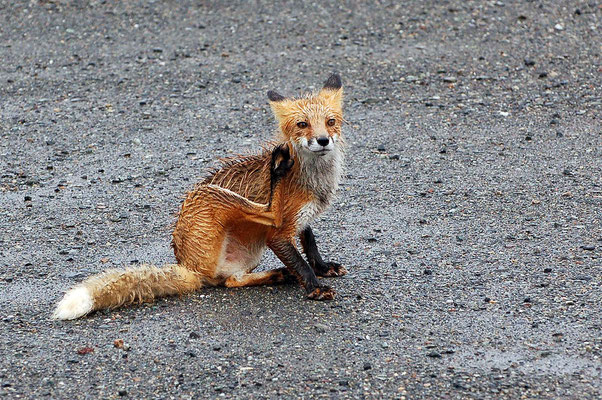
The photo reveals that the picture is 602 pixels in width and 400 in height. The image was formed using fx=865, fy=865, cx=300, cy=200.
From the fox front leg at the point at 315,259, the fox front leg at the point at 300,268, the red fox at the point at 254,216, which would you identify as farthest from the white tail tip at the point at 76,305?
the fox front leg at the point at 315,259

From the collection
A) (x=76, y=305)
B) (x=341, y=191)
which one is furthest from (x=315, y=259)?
(x=341, y=191)

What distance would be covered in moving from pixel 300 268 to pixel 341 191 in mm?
2397

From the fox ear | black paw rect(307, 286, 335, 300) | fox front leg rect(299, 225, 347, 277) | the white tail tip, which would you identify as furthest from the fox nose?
the white tail tip

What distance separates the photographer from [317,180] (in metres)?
6.12

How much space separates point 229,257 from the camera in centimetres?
631

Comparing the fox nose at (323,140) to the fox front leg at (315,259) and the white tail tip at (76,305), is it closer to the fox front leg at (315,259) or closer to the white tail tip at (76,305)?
the fox front leg at (315,259)

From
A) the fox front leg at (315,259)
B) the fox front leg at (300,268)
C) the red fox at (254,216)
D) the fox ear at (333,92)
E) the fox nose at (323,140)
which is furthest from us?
the fox front leg at (315,259)

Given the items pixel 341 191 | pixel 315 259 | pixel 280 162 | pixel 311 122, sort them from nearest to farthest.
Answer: pixel 311 122 → pixel 280 162 → pixel 315 259 → pixel 341 191

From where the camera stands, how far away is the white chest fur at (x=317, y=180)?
6090 mm

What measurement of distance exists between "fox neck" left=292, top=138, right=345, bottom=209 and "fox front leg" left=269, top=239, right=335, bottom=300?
405 millimetres

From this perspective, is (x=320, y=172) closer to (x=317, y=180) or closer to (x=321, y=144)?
(x=317, y=180)

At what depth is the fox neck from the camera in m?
6.08

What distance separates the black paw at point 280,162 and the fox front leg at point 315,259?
1.82 feet

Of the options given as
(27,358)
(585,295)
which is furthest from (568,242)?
(27,358)
